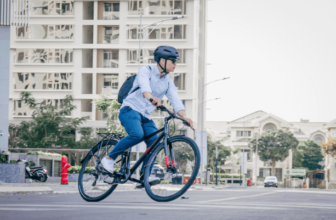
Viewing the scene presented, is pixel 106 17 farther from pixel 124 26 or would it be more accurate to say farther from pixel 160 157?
pixel 160 157

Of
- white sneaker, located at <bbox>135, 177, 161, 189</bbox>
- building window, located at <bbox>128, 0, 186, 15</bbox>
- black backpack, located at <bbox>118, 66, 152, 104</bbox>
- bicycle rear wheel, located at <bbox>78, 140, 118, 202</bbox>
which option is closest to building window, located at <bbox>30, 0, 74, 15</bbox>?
building window, located at <bbox>128, 0, 186, 15</bbox>

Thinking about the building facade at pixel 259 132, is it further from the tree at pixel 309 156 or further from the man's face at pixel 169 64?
the man's face at pixel 169 64

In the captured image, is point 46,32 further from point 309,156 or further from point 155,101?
point 155,101

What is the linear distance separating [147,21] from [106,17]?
4844mm

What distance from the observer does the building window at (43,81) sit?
5975 centimetres

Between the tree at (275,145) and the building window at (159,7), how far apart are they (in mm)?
35130

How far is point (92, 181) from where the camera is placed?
6.13 metres

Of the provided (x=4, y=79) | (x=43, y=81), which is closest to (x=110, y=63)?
(x=43, y=81)

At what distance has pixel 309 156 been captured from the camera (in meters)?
98.6

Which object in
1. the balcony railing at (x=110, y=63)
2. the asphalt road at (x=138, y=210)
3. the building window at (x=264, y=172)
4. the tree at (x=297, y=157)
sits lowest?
the building window at (x=264, y=172)

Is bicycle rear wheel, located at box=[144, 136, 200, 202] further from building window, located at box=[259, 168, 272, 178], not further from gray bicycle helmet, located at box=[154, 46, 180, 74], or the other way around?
building window, located at box=[259, 168, 272, 178]

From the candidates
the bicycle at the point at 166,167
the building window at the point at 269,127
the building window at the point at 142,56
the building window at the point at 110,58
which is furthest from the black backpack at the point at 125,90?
the building window at the point at 269,127

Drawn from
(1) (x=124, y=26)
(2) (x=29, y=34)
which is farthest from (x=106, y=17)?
(2) (x=29, y=34)

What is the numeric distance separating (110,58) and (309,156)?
2048 inches
